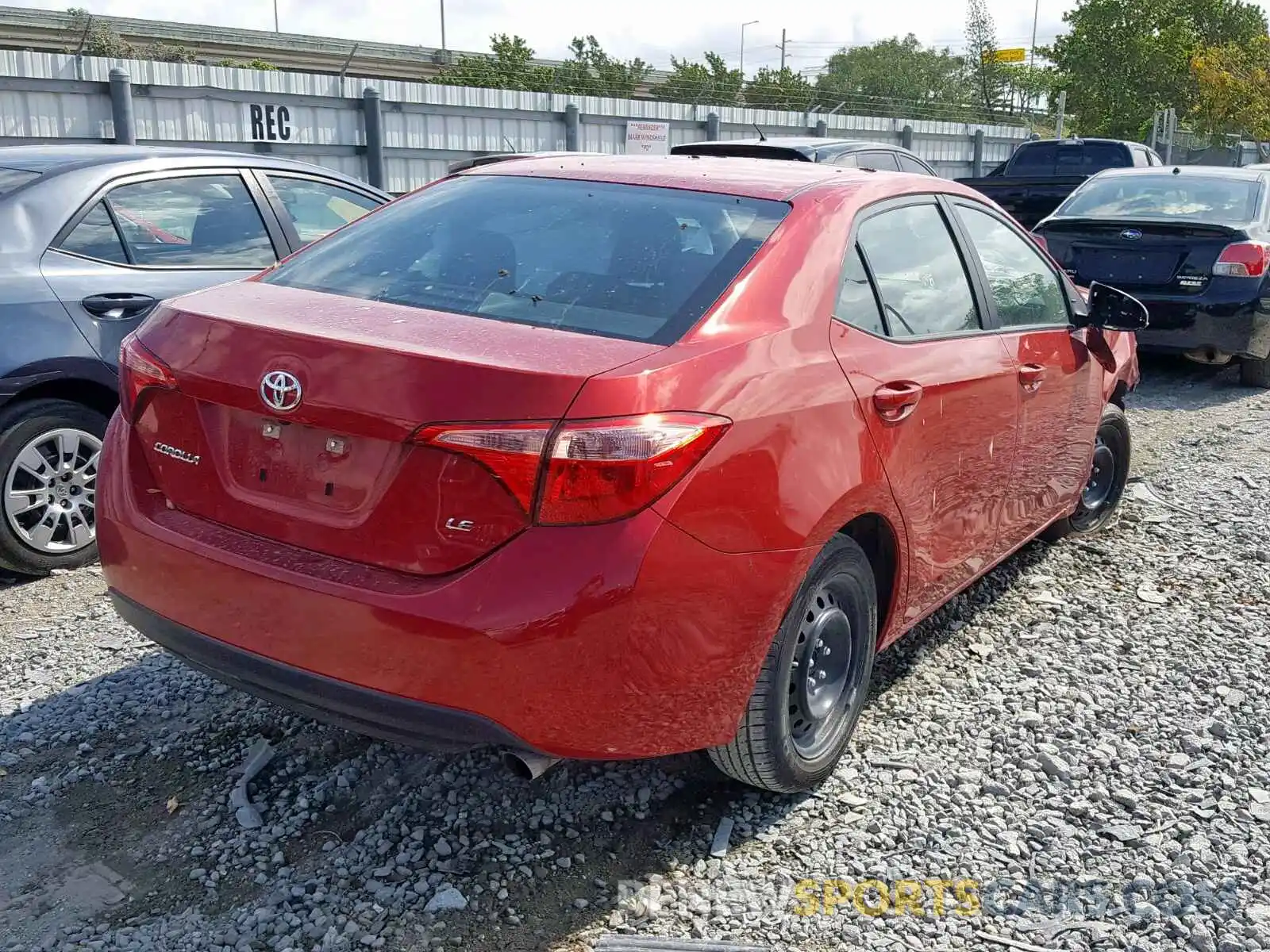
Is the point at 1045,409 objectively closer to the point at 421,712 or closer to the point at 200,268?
the point at 421,712

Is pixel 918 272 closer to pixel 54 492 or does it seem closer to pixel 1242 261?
pixel 54 492

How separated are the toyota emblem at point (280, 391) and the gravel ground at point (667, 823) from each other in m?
1.13

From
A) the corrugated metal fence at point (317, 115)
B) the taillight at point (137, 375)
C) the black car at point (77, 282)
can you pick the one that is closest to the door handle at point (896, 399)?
the taillight at point (137, 375)

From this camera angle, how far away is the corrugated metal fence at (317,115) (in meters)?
Result: 12.3

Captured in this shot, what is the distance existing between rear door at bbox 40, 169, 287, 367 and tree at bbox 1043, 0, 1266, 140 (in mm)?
44834

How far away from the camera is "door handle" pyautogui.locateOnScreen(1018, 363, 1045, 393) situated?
399 centimetres

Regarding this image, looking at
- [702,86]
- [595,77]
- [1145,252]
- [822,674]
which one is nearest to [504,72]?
[595,77]

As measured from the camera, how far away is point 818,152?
10.5 meters

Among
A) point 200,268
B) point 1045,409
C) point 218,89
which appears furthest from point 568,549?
point 218,89

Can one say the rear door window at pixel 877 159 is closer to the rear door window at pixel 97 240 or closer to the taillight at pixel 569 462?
the rear door window at pixel 97 240

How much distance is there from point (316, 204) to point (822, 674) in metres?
3.82

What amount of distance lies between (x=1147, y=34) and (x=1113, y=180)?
41.7m

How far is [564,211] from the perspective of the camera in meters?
3.29

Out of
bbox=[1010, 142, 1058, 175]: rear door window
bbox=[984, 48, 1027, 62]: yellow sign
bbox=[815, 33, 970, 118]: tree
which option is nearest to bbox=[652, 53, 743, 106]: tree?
bbox=[1010, 142, 1058, 175]: rear door window
